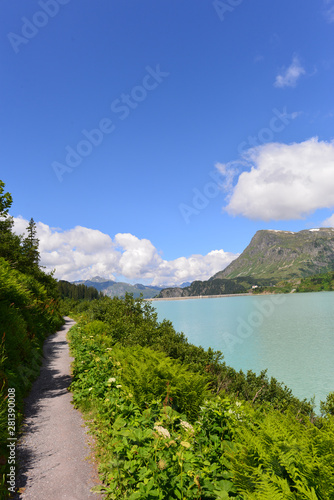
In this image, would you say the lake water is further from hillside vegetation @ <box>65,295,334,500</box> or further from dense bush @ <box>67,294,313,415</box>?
hillside vegetation @ <box>65,295,334,500</box>

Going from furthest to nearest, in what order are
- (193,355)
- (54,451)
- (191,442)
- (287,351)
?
(287,351) → (193,355) → (54,451) → (191,442)

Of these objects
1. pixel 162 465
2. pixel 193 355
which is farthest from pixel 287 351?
pixel 162 465

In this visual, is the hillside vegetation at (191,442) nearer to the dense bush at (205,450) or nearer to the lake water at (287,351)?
the dense bush at (205,450)

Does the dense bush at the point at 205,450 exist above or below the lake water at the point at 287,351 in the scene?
above

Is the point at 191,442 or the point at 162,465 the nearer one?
the point at 162,465

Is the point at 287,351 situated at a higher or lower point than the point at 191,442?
lower

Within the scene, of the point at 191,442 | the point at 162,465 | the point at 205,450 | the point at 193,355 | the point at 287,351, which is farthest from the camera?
the point at 287,351

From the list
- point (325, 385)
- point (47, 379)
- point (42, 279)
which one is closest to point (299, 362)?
point (325, 385)

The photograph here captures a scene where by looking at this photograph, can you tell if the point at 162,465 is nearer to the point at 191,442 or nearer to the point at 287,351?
the point at 191,442

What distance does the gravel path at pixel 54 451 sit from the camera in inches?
187

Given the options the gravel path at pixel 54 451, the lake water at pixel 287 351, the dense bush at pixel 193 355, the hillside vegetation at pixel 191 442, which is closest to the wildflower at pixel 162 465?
the hillside vegetation at pixel 191 442

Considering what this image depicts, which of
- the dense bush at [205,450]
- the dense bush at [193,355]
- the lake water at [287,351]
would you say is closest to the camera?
the dense bush at [205,450]

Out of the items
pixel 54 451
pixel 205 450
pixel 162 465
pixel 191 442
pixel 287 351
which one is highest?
pixel 162 465

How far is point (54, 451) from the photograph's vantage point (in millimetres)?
5965
